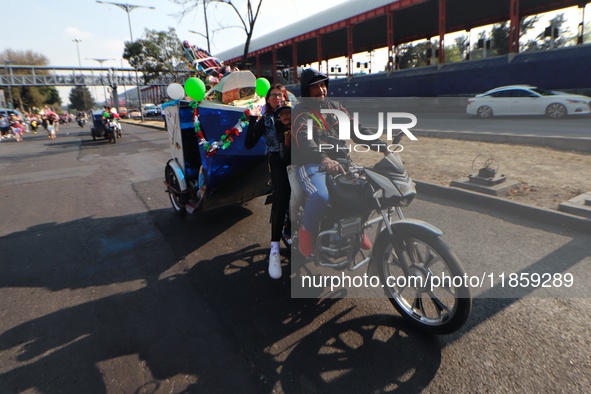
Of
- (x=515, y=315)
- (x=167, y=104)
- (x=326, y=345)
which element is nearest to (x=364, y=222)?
(x=326, y=345)

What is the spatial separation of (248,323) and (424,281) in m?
1.40

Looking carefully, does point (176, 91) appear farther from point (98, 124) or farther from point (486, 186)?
point (98, 124)

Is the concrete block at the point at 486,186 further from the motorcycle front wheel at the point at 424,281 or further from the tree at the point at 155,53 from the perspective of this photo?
the tree at the point at 155,53

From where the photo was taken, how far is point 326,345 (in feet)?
8.54

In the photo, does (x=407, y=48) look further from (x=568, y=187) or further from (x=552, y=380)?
(x=552, y=380)

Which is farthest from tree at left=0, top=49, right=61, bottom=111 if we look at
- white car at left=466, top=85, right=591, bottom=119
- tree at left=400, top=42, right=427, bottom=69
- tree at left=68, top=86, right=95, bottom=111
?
white car at left=466, top=85, right=591, bottom=119

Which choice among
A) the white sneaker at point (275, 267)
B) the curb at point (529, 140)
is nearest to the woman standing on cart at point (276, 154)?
the white sneaker at point (275, 267)

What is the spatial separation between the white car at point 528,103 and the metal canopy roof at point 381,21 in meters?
12.4

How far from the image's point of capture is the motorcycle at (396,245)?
97.0 inches

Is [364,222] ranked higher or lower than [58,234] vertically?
higher

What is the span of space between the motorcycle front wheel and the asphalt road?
16 centimetres

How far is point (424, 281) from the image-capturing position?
8.75 feet

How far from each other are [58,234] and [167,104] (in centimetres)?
244

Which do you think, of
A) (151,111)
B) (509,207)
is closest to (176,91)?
(509,207)
